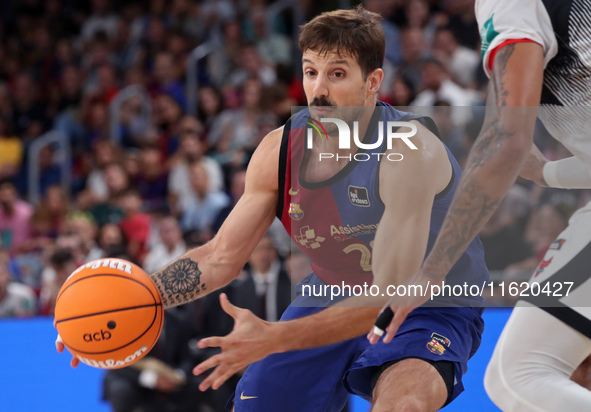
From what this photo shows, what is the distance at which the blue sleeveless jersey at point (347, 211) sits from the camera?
342 cm

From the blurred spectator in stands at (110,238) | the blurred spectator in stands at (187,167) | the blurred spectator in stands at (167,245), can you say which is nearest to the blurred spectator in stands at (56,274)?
the blurred spectator in stands at (110,238)

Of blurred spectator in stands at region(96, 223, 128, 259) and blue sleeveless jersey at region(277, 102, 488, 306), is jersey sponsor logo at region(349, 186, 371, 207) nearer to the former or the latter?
blue sleeveless jersey at region(277, 102, 488, 306)

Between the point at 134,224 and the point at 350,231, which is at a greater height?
the point at 350,231

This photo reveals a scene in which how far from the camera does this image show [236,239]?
11.8ft

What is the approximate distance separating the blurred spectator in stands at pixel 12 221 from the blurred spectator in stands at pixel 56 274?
152 cm

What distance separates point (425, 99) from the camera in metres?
7.90

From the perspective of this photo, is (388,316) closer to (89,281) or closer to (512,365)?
(512,365)

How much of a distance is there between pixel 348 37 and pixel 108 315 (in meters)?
1.59

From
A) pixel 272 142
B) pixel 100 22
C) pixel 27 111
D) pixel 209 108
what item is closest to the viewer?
pixel 272 142

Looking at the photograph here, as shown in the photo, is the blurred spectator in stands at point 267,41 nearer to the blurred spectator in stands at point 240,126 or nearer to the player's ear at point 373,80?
the blurred spectator in stands at point 240,126

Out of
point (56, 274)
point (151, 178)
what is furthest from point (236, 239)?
point (151, 178)

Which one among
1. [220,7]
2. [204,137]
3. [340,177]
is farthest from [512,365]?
[220,7]

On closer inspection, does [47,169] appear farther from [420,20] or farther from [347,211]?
[347,211]

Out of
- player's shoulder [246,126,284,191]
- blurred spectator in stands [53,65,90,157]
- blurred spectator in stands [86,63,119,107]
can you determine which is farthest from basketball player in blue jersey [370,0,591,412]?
blurred spectator in stands [86,63,119,107]
